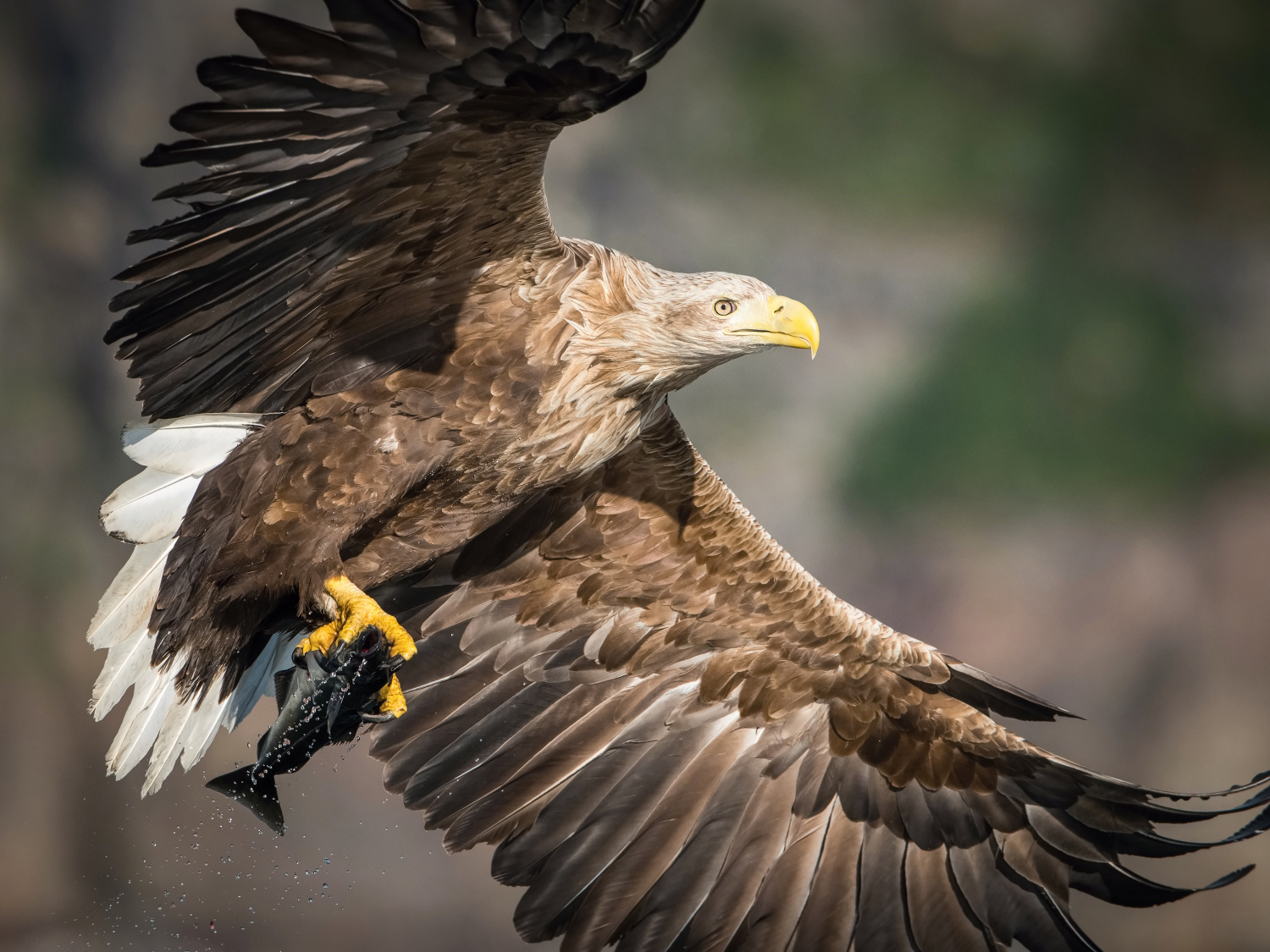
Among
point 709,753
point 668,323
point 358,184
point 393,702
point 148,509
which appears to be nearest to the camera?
point 358,184

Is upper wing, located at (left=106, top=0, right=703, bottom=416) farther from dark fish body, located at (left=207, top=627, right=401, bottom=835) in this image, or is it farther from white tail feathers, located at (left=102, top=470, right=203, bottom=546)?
dark fish body, located at (left=207, top=627, right=401, bottom=835)

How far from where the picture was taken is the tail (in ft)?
9.46

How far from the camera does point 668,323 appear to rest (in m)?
2.68

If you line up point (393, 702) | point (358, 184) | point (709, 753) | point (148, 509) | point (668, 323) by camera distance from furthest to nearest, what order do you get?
1. point (709, 753)
2. point (393, 702)
3. point (148, 509)
4. point (668, 323)
5. point (358, 184)

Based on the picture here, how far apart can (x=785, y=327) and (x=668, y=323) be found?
1.04 feet

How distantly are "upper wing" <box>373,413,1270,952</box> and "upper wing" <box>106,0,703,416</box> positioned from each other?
86cm

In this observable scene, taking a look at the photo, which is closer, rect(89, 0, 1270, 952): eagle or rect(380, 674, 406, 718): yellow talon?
rect(89, 0, 1270, 952): eagle

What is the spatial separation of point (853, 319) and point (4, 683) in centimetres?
504

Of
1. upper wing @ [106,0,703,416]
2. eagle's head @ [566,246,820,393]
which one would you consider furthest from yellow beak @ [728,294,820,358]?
upper wing @ [106,0,703,416]

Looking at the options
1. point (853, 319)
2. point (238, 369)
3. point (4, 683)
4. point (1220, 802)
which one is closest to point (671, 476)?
point (238, 369)

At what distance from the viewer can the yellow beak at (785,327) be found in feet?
9.00

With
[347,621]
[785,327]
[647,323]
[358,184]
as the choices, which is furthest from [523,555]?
[358,184]

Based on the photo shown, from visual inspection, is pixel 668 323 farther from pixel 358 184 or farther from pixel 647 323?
pixel 358 184

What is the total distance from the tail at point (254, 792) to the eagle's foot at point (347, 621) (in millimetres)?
457
